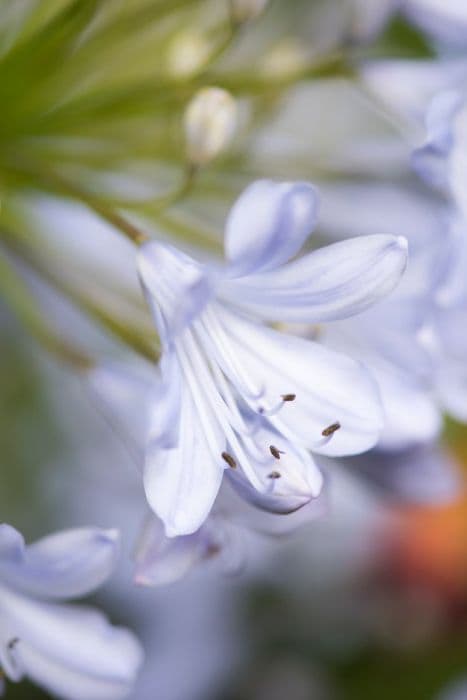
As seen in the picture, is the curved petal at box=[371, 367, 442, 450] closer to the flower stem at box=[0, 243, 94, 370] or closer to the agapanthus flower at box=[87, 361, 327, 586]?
the agapanthus flower at box=[87, 361, 327, 586]

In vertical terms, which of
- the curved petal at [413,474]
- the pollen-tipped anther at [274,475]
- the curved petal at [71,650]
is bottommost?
the curved petal at [413,474]

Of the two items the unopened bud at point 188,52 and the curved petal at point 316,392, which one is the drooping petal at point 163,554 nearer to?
the curved petal at point 316,392

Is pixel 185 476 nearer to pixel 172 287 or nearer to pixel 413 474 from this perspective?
pixel 172 287

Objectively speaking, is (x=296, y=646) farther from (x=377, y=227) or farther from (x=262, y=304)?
(x=262, y=304)

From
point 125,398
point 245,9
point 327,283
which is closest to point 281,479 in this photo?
point 327,283

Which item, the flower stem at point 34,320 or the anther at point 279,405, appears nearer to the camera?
the anther at point 279,405

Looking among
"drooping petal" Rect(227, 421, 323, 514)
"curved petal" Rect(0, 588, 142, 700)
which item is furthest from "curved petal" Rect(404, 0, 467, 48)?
"curved petal" Rect(0, 588, 142, 700)

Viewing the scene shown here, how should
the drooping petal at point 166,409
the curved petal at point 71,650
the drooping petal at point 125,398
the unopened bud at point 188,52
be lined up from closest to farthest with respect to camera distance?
1. the drooping petal at point 166,409
2. the curved petal at point 71,650
3. the drooping petal at point 125,398
4. the unopened bud at point 188,52


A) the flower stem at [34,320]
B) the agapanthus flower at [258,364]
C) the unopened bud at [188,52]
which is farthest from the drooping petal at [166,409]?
the unopened bud at [188,52]
